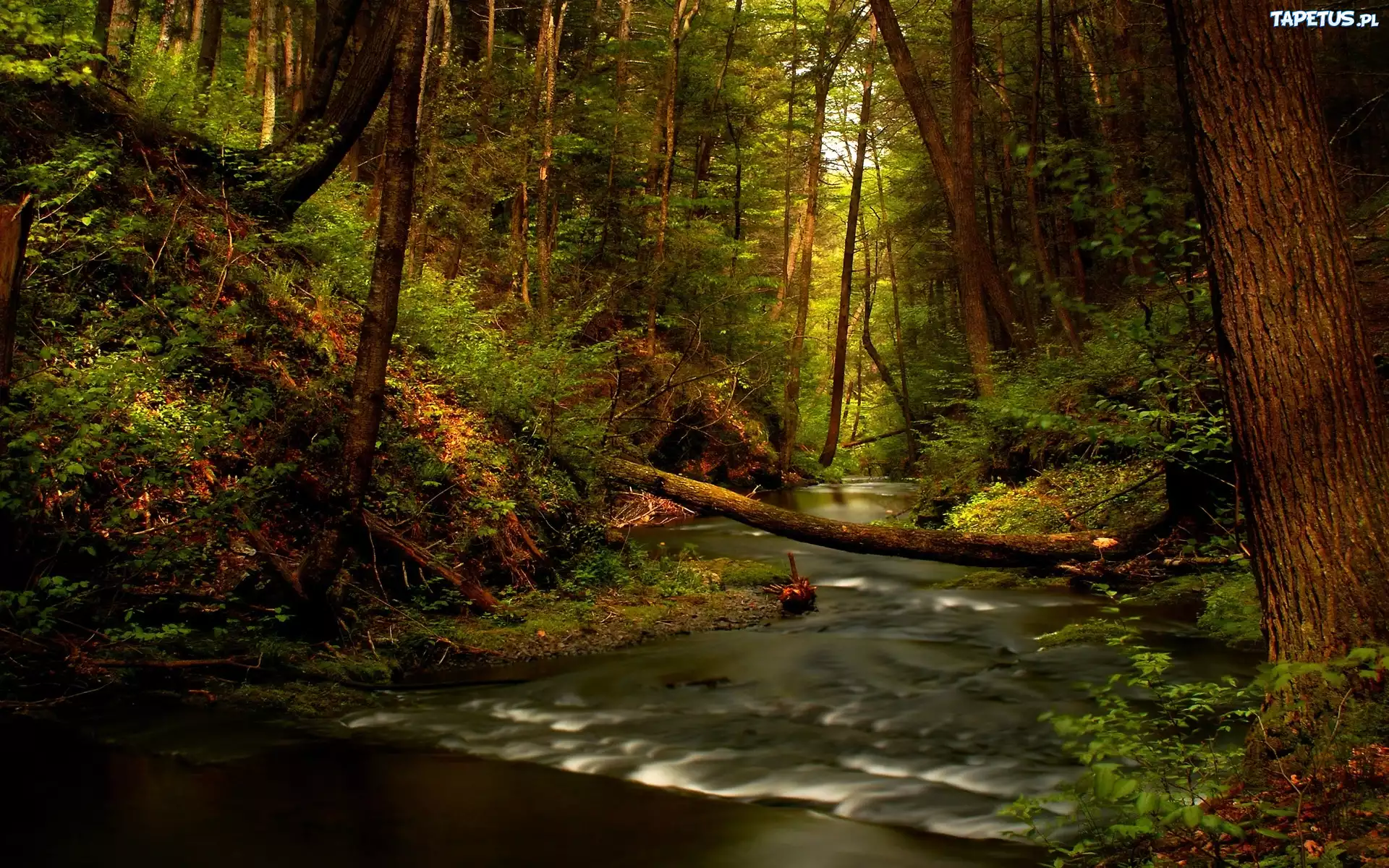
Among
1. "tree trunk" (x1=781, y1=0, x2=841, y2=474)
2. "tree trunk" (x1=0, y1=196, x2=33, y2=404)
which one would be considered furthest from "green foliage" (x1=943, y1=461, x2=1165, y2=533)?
"tree trunk" (x1=781, y1=0, x2=841, y2=474)

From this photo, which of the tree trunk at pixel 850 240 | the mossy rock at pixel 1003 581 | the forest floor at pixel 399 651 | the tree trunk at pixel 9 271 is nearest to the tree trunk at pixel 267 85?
the tree trunk at pixel 9 271

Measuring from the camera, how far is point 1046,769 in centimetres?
584

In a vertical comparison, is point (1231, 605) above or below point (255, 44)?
below

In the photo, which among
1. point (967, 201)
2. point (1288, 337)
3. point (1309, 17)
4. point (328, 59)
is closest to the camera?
point (1288, 337)

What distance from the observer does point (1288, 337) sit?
4.00m

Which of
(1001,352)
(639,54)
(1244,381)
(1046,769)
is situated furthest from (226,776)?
(639,54)

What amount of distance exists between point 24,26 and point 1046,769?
33.2 feet

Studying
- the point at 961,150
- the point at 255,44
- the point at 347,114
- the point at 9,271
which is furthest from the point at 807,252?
the point at 9,271

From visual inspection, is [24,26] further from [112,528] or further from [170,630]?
[170,630]

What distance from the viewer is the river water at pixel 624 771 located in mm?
4715

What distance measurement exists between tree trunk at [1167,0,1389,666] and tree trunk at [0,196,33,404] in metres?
6.76

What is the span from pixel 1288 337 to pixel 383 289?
19.4ft

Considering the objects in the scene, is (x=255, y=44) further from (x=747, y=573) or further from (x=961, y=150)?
(x=747, y=573)

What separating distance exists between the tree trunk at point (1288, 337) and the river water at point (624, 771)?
79.5 inches
